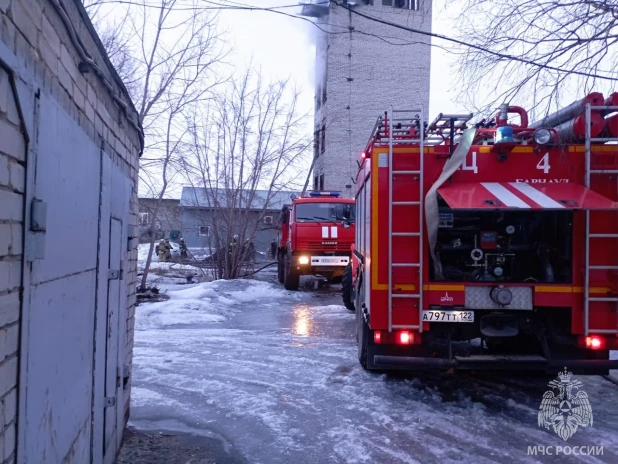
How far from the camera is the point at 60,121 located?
2.65 m

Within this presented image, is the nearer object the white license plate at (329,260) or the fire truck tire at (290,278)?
the white license plate at (329,260)

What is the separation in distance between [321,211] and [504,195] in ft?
38.5

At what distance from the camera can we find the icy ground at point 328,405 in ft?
16.8

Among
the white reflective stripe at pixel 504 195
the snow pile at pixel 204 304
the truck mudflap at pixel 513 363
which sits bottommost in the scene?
the snow pile at pixel 204 304

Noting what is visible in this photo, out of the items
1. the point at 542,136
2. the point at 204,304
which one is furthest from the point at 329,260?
the point at 542,136

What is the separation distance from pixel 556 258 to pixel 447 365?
1794 millimetres

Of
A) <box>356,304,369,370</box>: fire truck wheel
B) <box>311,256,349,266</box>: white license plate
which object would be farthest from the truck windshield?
<box>356,304,369,370</box>: fire truck wheel

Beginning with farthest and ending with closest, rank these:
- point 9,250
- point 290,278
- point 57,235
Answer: point 290,278
point 57,235
point 9,250

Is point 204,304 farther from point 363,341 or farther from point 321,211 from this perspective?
point 363,341

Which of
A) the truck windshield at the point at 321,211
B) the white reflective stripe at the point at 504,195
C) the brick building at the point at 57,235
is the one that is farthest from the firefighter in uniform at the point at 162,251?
the brick building at the point at 57,235

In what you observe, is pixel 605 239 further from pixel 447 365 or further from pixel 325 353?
pixel 325 353

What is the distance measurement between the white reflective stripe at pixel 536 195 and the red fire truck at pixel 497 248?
19 mm

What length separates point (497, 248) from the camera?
670cm

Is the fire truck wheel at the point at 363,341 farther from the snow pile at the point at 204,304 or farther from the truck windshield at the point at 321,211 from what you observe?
the truck windshield at the point at 321,211
